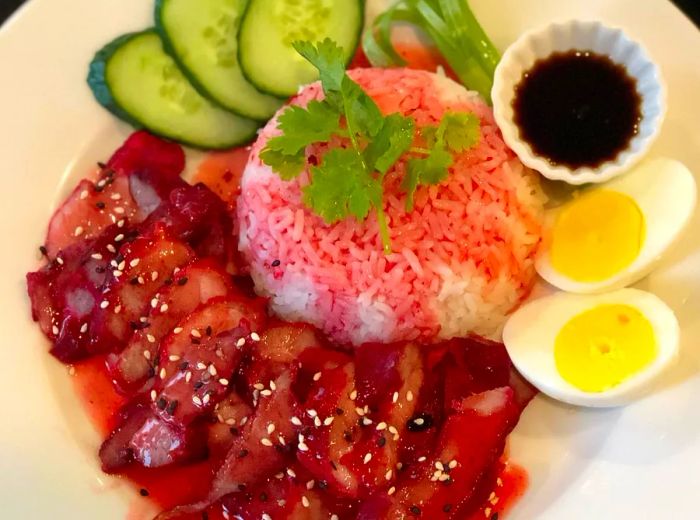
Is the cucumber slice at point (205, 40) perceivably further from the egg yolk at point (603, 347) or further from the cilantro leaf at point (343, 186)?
the egg yolk at point (603, 347)

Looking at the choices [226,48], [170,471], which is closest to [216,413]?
[170,471]

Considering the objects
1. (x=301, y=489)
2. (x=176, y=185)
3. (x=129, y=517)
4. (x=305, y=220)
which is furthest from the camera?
(x=176, y=185)

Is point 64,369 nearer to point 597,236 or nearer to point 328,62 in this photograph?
point 328,62

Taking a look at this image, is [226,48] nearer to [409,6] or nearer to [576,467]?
[409,6]

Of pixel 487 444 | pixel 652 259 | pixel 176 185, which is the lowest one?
pixel 487 444

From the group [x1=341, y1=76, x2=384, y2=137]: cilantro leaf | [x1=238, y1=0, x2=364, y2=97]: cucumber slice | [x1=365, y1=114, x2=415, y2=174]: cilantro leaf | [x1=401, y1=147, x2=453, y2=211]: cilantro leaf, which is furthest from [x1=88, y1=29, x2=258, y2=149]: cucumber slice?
[x1=401, y1=147, x2=453, y2=211]: cilantro leaf

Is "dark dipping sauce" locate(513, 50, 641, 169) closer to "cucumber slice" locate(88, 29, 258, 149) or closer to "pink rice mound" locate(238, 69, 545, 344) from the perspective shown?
"pink rice mound" locate(238, 69, 545, 344)

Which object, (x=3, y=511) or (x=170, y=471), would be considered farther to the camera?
(x=170, y=471)
